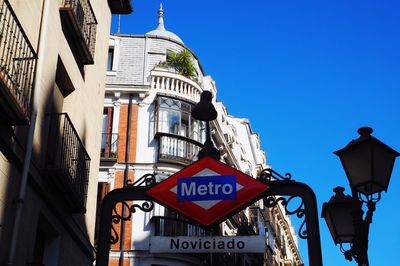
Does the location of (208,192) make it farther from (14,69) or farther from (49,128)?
(49,128)

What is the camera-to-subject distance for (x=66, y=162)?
33.8 feet

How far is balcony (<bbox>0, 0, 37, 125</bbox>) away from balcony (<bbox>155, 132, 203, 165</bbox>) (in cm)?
1490

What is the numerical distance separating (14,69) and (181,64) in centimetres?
1754

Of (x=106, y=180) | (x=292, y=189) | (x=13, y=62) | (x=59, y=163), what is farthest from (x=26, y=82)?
(x=106, y=180)

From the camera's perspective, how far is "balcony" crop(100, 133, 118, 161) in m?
23.6

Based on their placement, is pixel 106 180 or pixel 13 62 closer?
pixel 13 62

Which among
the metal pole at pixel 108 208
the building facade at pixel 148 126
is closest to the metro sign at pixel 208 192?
the metal pole at pixel 108 208

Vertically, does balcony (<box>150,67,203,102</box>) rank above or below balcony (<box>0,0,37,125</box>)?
above

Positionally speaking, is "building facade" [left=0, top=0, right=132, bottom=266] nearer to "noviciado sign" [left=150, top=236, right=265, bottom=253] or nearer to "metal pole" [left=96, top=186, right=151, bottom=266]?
"metal pole" [left=96, top=186, right=151, bottom=266]

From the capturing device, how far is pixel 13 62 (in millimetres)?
7977

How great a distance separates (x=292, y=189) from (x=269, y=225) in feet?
116

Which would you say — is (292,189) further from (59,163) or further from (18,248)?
(59,163)

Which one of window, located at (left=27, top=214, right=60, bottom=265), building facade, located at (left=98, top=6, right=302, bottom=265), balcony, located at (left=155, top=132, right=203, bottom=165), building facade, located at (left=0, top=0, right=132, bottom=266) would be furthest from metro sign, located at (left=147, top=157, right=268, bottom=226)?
balcony, located at (left=155, top=132, right=203, bottom=165)

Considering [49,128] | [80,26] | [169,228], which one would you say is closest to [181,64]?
[169,228]
